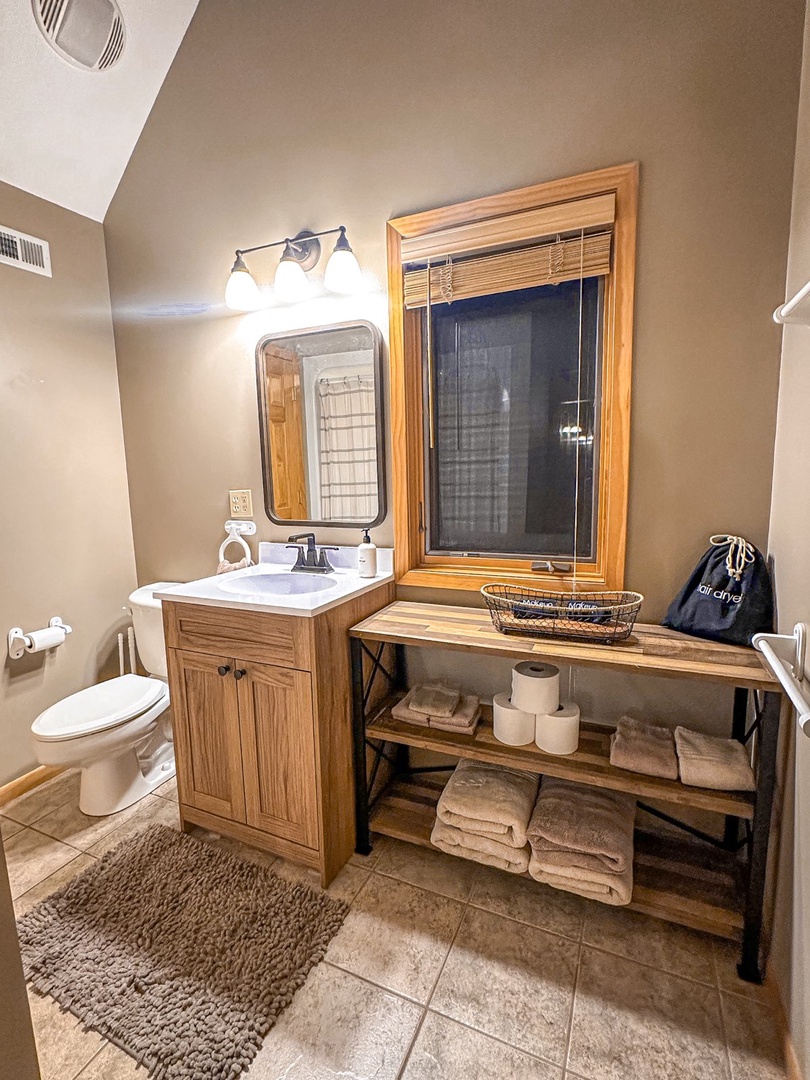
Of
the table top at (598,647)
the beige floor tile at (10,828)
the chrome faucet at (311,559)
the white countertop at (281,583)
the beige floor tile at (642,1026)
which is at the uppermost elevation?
the chrome faucet at (311,559)

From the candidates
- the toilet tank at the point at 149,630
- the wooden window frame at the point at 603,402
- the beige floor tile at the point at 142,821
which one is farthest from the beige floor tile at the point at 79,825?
the wooden window frame at the point at 603,402

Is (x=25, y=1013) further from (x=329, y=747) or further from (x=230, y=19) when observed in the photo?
(x=230, y=19)

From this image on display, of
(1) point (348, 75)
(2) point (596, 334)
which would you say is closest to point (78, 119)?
(1) point (348, 75)

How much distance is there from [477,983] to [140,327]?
2.78 metres

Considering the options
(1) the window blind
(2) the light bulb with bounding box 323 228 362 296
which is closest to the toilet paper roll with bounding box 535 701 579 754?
(1) the window blind

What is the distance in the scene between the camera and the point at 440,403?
184 centimetres

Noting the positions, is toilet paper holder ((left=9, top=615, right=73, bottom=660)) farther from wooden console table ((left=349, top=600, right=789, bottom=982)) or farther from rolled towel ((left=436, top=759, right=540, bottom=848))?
rolled towel ((left=436, top=759, right=540, bottom=848))

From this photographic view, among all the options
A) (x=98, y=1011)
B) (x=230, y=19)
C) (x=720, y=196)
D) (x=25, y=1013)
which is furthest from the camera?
(x=230, y=19)

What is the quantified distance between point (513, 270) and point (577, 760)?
1.50 metres

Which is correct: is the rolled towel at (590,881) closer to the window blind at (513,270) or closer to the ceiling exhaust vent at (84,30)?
the window blind at (513,270)

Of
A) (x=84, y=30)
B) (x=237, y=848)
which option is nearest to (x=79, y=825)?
(x=237, y=848)

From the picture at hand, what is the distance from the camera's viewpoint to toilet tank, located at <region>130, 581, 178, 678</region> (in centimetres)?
210

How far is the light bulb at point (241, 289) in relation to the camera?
193 cm

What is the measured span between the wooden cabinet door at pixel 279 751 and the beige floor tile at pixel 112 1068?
1.88ft
